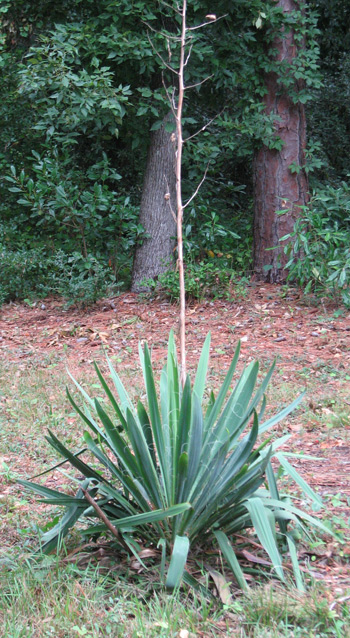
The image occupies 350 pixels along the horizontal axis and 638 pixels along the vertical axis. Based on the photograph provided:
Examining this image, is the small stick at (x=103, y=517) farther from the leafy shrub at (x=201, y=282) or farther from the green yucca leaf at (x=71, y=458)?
the leafy shrub at (x=201, y=282)

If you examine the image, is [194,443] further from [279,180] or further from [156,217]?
[279,180]

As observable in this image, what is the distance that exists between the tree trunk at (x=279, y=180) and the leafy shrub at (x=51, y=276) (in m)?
2.21

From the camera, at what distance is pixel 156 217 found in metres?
8.96

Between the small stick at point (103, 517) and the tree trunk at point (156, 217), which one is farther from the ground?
the tree trunk at point (156, 217)

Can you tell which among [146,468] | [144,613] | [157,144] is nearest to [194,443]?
[146,468]

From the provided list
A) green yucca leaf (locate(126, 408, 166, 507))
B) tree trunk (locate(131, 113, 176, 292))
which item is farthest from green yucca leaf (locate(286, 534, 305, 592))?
tree trunk (locate(131, 113, 176, 292))

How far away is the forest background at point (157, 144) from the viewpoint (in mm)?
7695

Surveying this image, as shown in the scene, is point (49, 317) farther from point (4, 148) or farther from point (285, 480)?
point (285, 480)

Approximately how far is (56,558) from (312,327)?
16.0ft

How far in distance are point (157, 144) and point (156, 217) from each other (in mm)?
983

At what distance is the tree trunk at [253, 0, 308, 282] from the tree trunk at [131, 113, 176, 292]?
125 cm

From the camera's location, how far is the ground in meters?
3.71

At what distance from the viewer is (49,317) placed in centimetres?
854

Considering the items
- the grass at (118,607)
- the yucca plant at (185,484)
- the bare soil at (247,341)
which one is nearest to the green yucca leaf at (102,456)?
the yucca plant at (185,484)
